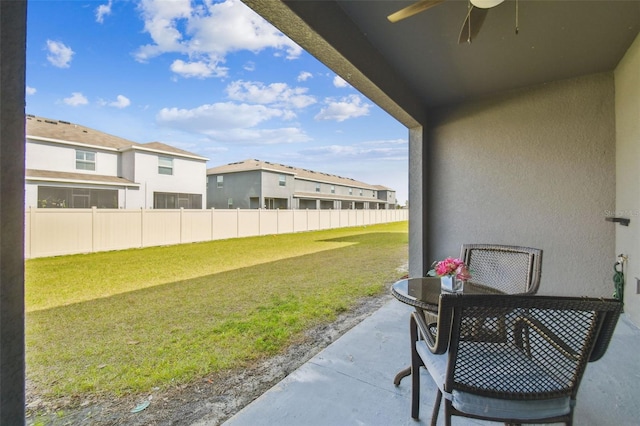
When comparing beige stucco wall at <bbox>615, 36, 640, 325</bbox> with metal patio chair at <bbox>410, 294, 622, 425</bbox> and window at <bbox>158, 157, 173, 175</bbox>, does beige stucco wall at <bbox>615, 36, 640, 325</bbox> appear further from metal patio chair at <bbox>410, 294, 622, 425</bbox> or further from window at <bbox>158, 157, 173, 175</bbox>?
window at <bbox>158, 157, 173, 175</bbox>

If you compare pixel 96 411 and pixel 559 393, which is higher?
pixel 559 393

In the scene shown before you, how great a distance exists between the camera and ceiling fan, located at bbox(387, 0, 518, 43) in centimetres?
201

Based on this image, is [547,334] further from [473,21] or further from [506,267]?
[473,21]

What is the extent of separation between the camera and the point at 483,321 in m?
1.22

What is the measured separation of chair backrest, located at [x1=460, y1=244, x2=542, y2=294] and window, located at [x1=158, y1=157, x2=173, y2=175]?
14.8 metres

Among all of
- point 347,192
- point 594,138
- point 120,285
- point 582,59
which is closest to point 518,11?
point 582,59

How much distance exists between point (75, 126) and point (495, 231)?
1579 cm

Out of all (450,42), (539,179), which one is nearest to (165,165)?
(450,42)

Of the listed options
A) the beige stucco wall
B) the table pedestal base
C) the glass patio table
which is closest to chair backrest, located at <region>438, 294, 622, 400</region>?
the glass patio table

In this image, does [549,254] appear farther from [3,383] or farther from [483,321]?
[3,383]

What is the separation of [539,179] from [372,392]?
11.4 feet

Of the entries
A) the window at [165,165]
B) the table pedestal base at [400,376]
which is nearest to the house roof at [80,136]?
the window at [165,165]

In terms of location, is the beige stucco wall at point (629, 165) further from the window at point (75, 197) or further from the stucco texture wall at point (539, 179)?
the window at point (75, 197)

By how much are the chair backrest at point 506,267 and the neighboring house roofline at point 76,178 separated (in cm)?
1373
